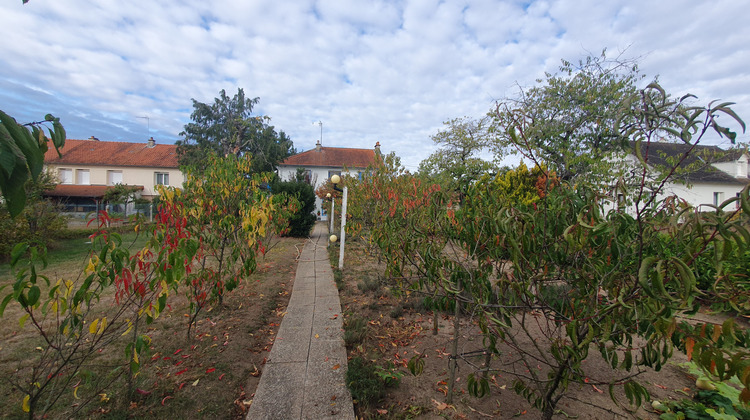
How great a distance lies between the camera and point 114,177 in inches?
1036

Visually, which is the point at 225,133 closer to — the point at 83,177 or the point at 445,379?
the point at 83,177

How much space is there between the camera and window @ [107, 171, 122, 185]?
85.8 feet

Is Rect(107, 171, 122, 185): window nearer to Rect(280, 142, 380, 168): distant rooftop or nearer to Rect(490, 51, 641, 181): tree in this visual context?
Rect(280, 142, 380, 168): distant rooftop

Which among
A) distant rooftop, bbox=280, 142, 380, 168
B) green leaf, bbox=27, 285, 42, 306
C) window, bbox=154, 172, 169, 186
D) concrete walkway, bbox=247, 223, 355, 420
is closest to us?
green leaf, bbox=27, 285, 42, 306

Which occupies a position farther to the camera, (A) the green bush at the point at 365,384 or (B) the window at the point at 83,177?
(B) the window at the point at 83,177

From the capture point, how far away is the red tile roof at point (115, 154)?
25931 mm

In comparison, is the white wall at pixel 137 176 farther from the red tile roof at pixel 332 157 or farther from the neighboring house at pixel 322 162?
the red tile roof at pixel 332 157

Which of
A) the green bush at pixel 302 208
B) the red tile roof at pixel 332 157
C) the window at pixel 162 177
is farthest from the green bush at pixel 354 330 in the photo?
the window at pixel 162 177

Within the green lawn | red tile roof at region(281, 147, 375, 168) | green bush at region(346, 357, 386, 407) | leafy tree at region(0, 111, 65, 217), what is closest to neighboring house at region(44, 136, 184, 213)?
red tile roof at region(281, 147, 375, 168)

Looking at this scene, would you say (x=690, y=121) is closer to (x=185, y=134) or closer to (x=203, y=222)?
(x=203, y=222)

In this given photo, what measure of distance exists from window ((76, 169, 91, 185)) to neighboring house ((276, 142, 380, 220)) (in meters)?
14.9

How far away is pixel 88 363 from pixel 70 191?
95.3 feet

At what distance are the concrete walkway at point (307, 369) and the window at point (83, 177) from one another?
29.8 meters

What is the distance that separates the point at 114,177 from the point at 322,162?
16.8 metres
